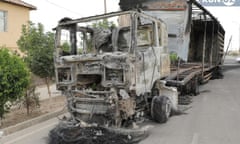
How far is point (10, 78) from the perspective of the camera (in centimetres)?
830

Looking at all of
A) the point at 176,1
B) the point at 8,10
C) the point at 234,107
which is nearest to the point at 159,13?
the point at 176,1

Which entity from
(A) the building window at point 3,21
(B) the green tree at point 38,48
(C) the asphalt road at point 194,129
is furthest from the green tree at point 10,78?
(A) the building window at point 3,21

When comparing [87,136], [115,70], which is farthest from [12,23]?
[87,136]

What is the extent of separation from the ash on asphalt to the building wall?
642 inches

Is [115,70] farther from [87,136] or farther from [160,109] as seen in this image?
[160,109]

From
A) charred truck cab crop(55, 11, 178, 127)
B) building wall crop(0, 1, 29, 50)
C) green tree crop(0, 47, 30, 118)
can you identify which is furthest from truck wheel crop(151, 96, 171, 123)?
building wall crop(0, 1, 29, 50)

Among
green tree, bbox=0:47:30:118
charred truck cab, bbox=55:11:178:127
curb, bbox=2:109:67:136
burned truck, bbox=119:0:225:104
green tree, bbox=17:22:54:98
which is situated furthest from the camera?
burned truck, bbox=119:0:225:104

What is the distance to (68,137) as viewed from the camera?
6750mm

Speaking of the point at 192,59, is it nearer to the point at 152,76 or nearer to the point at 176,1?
the point at 176,1

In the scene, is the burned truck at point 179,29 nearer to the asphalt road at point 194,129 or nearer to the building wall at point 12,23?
the asphalt road at point 194,129

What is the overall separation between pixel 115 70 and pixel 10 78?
2.85 meters

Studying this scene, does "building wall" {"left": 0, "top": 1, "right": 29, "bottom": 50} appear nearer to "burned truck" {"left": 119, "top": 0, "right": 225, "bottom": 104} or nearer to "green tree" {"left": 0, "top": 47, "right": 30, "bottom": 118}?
"burned truck" {"left": 119, "top": 0, "right": 225, "bottom": 104}

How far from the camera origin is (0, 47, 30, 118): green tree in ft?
26.5

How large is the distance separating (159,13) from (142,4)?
94cm
